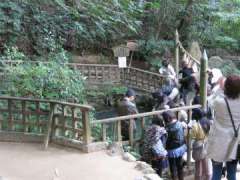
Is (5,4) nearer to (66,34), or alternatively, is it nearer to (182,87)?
(66,34)

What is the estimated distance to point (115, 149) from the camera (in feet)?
20.5

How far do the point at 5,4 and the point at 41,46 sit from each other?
3452 millimetres

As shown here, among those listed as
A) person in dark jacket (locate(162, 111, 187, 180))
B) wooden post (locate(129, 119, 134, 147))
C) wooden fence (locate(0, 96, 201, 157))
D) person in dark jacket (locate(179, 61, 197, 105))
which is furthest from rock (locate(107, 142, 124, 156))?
person in dark jacket (locate(179, 61, 197, 105))

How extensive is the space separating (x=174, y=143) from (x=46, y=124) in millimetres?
2042

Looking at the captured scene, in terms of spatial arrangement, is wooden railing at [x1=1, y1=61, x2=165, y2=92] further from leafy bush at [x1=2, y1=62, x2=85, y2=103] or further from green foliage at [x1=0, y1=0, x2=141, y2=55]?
leafy bush at [x1=2, y1=62, x2=85, y2=103]

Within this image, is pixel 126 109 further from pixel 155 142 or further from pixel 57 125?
pixel 155 142

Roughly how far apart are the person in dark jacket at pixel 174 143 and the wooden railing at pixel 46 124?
3.90 feet

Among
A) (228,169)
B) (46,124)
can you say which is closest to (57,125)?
(46,124)

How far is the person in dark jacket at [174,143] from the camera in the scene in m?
5.81

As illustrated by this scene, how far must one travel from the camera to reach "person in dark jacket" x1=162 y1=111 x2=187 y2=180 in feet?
19.1

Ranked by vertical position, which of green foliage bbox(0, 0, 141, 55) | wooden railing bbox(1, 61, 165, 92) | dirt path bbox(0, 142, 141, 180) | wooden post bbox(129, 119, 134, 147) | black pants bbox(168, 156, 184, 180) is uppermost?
green foliage bbox(0, 0, 141, 55)

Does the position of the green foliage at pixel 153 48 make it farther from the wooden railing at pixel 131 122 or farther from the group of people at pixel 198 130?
the wooden railing at pixel 131 122

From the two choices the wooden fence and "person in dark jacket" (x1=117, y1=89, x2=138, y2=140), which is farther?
"person in dark jacket" (x1=117, y1=89, x2=138, y2=140)

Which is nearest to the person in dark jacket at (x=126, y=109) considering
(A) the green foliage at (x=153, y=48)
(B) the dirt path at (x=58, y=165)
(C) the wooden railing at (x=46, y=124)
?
(C) the wooden railing at (x=46, y=124)
